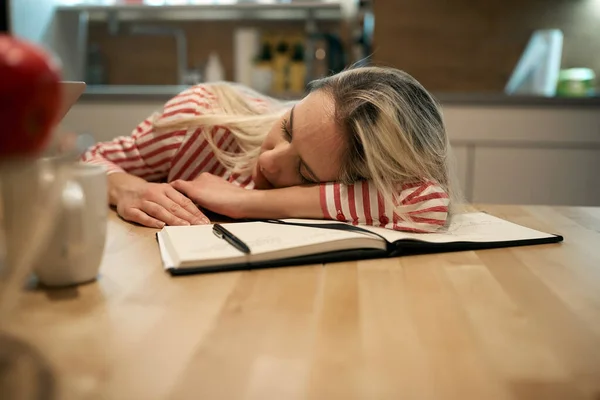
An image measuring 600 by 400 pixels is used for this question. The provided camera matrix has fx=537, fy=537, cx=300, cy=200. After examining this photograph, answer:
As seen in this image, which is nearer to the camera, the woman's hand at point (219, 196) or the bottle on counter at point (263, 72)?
the woman's hand at point (219, 196)

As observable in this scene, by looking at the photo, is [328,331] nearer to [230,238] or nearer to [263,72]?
[230,238]

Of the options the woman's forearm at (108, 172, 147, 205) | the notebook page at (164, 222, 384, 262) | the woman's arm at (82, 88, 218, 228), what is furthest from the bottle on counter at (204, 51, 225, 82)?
the notebook page at (164, 222, 384, 262)

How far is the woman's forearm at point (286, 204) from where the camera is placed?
2.97 ft

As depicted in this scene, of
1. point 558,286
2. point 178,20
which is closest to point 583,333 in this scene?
point 558,286

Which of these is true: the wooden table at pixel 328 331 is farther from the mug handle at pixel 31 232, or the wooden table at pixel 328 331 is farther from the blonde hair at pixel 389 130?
the blonde hair at pixel 389 130

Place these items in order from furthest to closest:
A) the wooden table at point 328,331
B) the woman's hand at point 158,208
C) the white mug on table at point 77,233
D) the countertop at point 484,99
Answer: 1. the countertop at point 484,99
2. the woman's hand at point 158,208
3. the white mug on table at point 77,233
4. the wooden table at point 328,331

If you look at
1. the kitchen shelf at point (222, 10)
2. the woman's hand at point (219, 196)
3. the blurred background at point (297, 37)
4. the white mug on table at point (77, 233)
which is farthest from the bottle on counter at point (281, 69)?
the white mug on table at point (77, 233)

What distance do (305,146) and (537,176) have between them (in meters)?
1.43

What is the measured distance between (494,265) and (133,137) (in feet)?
2.96

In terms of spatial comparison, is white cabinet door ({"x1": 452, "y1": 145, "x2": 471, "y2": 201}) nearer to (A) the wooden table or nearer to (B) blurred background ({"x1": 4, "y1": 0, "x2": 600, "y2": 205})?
(B) blurred background ({"x1": 4, "y1": 0, "x2": 600, "y2": 205})

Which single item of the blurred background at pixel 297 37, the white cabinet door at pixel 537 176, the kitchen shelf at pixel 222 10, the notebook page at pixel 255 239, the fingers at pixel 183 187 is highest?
the kitchen shelf at pixel 222 10

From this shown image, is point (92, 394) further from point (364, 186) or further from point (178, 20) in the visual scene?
point (178, 20)

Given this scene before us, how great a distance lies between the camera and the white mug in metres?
0.50

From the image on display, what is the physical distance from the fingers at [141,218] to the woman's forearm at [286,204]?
0.15 metres
